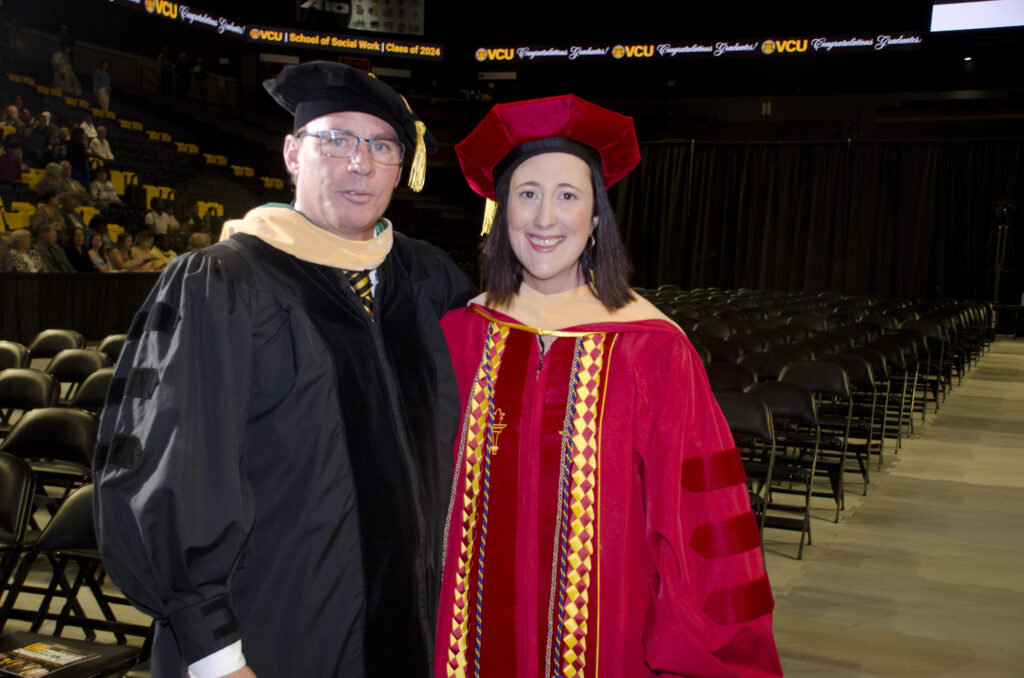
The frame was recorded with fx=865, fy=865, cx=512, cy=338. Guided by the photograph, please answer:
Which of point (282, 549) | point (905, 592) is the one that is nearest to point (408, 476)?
point (282, 549)

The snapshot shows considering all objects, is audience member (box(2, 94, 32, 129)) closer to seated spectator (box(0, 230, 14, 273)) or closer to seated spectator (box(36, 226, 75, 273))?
seated spectator (box(36, 226, 75, 273))

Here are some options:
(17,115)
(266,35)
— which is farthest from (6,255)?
(266,35)

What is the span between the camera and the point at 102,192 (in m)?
12.5

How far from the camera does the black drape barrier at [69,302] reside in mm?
8219

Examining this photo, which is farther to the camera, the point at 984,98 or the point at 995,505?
the point at 984,98

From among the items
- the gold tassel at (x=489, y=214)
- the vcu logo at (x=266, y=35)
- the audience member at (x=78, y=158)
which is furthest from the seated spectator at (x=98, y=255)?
the vcu logo at (x=266, y=35)

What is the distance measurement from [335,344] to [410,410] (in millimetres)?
193

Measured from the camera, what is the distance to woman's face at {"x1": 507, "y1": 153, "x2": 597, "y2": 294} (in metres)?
1.61

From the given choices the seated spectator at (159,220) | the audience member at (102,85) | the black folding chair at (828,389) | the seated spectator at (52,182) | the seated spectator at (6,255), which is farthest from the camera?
the audience member at (102,85)

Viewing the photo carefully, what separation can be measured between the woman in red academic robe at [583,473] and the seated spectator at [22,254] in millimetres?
8545

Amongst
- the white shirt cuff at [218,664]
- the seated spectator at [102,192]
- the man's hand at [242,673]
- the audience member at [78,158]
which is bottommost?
the man's hand at [242,673]

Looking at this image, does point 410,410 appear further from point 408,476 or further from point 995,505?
point 995,505

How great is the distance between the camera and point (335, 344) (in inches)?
56.4

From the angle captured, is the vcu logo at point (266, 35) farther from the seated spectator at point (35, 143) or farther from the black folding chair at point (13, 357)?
the black folding chair at point (13, 357)
